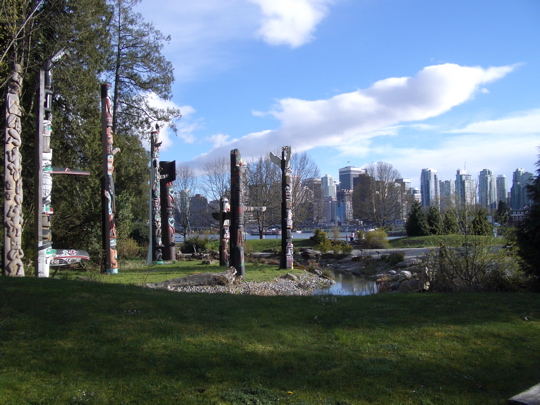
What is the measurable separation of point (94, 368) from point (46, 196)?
6.90 meters

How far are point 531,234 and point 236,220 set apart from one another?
8913 millimetres

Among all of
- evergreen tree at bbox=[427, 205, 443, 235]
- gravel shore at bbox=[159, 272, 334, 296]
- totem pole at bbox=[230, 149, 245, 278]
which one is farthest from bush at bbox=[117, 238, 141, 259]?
evergreen tree at bbox=[427, 205, 443, 235]

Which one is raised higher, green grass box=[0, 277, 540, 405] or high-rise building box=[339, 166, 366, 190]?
high-rise building box=[339, 166, 366, 190]

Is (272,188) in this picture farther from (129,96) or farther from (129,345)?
(129,345)

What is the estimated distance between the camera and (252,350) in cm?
509

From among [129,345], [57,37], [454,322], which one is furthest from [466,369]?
[57,37]

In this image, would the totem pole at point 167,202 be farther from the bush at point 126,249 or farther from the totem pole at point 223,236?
the totem pole at point 223,236

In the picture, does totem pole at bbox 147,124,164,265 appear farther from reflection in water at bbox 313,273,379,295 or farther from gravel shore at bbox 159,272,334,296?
reflection in water at bbox 313,273,379,295

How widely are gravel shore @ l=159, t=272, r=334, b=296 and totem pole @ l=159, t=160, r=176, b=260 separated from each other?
682 centimetres

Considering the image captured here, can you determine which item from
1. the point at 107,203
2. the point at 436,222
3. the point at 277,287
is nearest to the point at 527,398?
the point at 277,287

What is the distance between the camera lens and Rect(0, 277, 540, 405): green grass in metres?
4.14

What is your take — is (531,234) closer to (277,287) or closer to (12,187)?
(277,287)

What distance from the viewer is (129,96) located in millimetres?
26078

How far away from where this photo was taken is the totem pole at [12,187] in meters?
9.59
